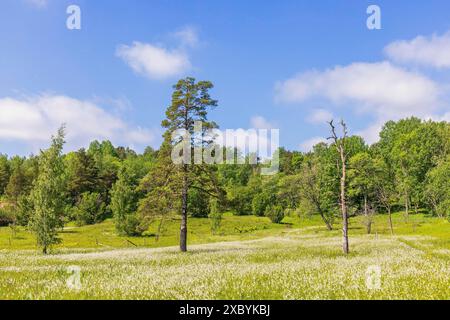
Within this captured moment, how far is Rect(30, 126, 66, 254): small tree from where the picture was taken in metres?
33.1

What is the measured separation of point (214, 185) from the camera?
31.7m

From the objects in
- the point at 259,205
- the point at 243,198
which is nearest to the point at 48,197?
the point at 259,205

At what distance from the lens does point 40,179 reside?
112 feet

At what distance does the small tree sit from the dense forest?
0.09 meters

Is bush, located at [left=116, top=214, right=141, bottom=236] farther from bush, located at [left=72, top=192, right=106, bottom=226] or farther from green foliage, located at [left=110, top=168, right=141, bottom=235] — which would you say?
bush, located at [left=72, top=192, right=106, bottom=226]

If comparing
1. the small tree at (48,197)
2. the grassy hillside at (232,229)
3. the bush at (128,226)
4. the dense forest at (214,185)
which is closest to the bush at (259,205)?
the dense forest at (214,185)

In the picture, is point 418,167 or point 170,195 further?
point 418,167

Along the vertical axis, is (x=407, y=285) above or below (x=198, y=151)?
below

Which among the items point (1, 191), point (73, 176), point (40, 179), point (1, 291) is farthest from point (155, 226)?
point (1, 291)

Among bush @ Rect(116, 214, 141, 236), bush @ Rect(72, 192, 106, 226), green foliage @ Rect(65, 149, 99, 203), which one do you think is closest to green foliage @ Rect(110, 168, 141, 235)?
bush @ Rect(116, 214, 141, 236)

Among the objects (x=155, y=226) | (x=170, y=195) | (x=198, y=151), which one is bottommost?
(x=155, y=226)
